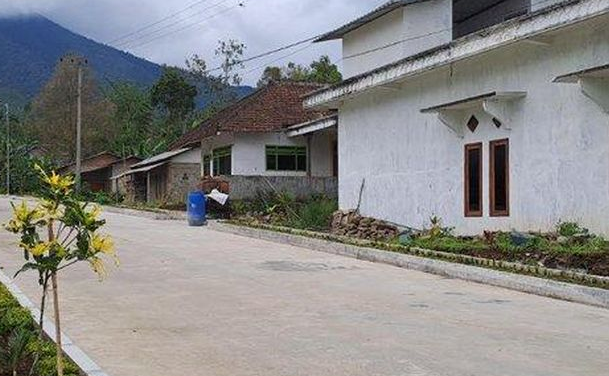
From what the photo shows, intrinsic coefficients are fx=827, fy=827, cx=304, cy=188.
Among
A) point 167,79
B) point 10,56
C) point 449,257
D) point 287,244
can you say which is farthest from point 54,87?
point 10,56

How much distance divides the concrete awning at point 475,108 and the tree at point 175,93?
54.1 metres

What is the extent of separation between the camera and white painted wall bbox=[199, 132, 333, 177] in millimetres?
33469

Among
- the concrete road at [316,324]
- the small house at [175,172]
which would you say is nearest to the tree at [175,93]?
the small house at [175,172]

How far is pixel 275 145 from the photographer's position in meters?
33.7

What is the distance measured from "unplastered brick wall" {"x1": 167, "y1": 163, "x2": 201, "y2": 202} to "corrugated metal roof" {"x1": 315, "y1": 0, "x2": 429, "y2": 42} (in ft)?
55.3

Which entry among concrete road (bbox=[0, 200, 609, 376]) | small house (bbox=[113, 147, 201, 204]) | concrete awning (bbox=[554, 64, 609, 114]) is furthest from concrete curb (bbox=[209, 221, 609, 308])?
small house (bbox=[113, 147, 201, 204])

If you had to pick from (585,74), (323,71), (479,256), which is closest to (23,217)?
(479,256)

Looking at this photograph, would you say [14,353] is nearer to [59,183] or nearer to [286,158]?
[59,183]

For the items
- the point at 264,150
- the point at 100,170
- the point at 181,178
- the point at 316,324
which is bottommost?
the point at 316,324

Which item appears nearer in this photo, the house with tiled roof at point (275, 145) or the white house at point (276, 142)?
the house with tiled roof at point (275, 145)

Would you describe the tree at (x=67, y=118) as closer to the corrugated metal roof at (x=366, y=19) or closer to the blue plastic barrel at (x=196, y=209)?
the blue plastic barrel at (x=196, y=209)

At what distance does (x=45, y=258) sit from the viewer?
16.5 feet

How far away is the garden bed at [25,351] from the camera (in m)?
5.89

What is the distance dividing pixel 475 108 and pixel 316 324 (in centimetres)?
956
